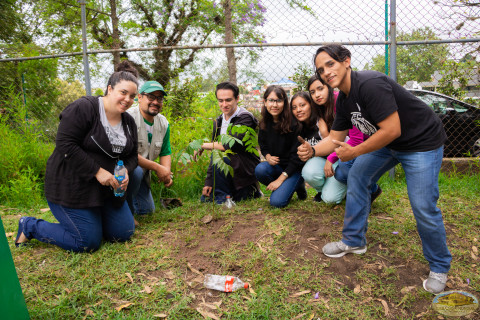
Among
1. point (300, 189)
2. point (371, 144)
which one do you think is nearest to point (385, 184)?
point (300, 189)

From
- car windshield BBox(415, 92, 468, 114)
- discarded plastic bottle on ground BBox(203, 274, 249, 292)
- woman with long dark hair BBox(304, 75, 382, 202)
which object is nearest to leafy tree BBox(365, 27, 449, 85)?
car windshield BBox(415, 92, 468, 114)

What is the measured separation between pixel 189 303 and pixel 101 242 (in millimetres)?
1198

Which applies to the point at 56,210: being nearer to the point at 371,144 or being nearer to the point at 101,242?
the point at 101,242

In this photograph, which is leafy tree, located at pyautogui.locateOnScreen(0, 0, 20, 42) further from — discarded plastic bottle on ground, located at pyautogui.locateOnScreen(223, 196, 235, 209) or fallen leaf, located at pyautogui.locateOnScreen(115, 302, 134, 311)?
fallen leaf, located at pyautogui.locateOnScreen(115, 302, 134, 311)

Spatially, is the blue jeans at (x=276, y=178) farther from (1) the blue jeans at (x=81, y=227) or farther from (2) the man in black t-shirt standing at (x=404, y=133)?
(1) the blue jeans at (x=81, y=227)

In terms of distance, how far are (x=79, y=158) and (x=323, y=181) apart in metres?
2.32

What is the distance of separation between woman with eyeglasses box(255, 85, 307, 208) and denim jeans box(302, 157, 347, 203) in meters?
0.15

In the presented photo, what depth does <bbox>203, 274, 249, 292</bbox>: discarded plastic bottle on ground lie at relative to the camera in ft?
7.16

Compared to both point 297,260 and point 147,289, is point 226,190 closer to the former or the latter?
point 297,260

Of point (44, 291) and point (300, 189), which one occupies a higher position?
point (300, 189)

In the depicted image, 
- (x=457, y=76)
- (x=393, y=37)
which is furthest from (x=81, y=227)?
(x=457, y=76)

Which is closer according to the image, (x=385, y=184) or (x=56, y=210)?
(x=56, y=210)

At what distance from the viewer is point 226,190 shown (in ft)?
12.4

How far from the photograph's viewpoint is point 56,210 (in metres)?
2.64
